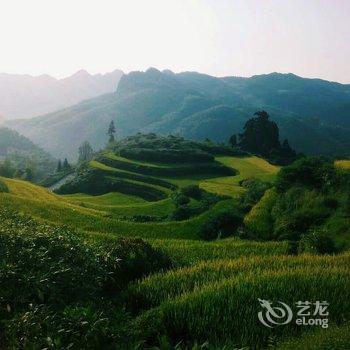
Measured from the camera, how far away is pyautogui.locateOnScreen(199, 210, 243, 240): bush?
2775 centimetres

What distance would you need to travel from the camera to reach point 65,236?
1321 centimetres

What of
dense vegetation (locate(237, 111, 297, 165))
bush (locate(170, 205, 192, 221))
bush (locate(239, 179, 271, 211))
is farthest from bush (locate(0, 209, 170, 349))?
dense vegetation (locate(237, 111, 297, 165))

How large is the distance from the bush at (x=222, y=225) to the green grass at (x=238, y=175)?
64.3ft

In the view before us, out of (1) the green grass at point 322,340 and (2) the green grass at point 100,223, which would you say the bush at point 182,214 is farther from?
(1) the green grass at point 322,340

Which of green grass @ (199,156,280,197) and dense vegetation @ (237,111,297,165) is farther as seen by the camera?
dense vegetation @ (237,111,297,165)

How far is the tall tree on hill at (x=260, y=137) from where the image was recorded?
364 ft

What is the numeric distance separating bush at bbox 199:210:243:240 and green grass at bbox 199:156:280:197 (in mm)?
19594

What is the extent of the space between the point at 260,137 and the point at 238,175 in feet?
139

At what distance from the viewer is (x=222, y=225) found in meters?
28.1

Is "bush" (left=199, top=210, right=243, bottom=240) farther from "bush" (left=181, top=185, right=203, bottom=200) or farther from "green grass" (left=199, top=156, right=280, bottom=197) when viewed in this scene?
"bush" (left=181, top=185, right=203, bottom=200)

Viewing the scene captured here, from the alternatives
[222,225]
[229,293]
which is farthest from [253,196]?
[229,293]

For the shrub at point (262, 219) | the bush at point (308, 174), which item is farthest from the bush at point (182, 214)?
the bush at point (308, 174)

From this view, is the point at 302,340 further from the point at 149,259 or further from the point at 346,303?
the point at 149,259

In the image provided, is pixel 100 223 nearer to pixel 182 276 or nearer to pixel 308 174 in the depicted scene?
pixel 308 174
